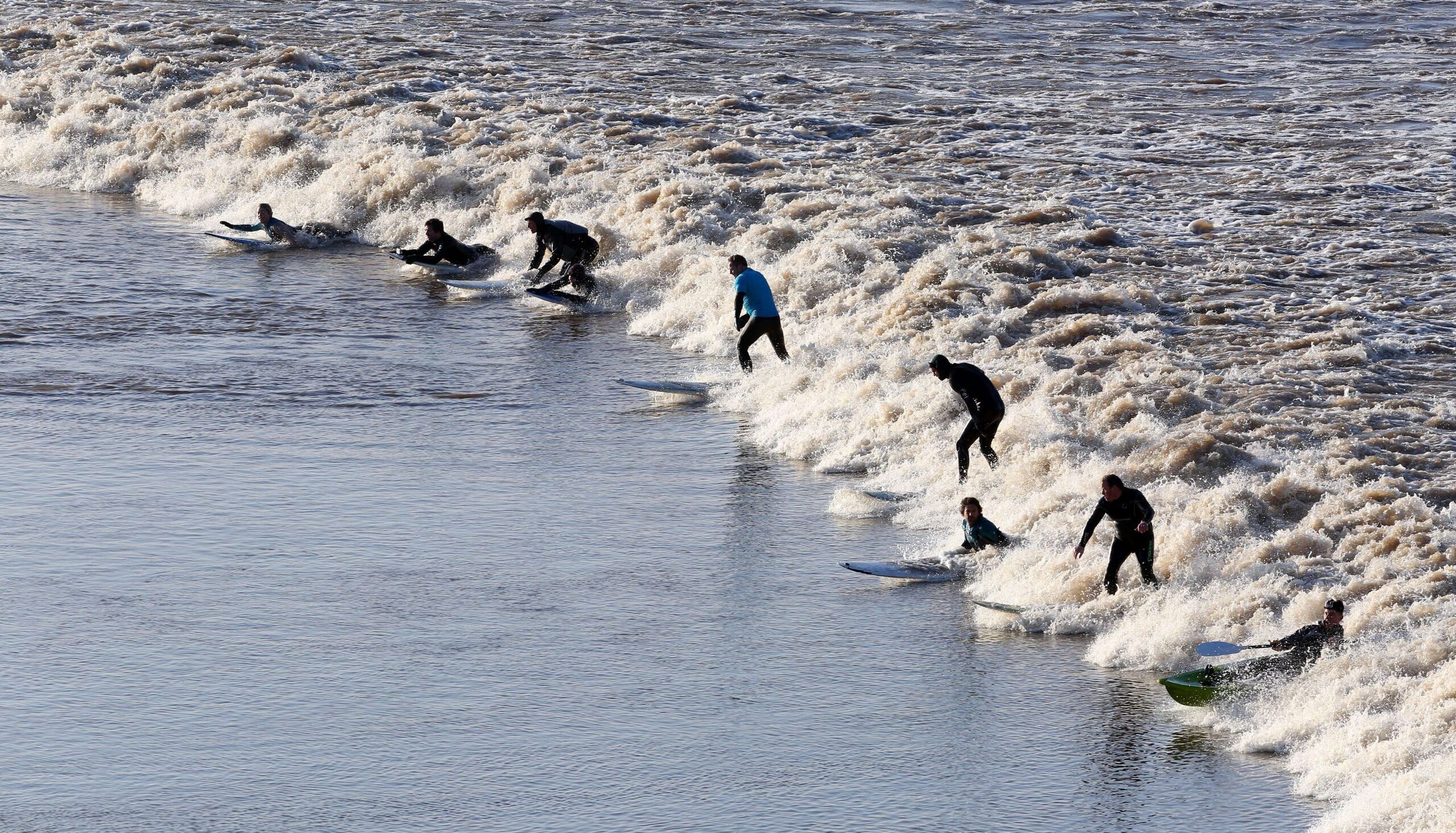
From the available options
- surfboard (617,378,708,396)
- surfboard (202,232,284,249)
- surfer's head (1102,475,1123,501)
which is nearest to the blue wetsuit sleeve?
surfer's head (1102,475,1123,501)

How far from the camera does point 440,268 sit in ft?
105

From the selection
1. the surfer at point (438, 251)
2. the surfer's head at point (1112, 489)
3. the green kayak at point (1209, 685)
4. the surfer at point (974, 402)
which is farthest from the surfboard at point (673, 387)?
the green kayak at point (1209, 685)

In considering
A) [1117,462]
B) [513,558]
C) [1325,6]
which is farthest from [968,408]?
[1325,6]

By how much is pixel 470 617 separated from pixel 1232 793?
6734mm

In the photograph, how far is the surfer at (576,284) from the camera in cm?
2986

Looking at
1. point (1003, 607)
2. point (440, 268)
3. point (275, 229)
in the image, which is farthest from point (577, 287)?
point (1003, 607)

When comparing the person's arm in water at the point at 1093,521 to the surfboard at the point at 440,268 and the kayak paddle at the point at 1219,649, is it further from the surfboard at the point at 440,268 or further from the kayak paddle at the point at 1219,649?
the surfboard at the point at 440,268

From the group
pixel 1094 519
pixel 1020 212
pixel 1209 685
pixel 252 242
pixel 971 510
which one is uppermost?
pixel 1020 212

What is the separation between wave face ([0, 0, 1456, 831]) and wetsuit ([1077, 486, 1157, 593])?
280 millimetres

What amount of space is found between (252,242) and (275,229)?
0.51 m

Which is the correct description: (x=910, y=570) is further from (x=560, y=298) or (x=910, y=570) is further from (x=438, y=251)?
(x=438, y=251)

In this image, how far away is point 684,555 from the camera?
1819 centimetres

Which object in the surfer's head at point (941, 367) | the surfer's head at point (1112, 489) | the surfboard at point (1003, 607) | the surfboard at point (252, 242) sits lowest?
the surfboard at point (1003, 607)

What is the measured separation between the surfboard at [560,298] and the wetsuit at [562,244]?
57cm
